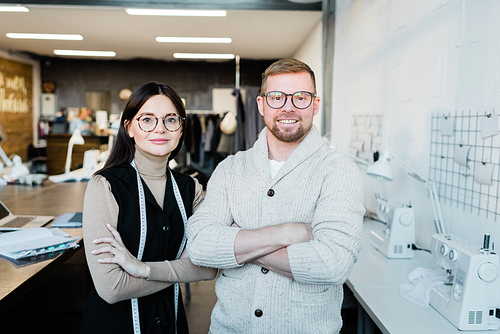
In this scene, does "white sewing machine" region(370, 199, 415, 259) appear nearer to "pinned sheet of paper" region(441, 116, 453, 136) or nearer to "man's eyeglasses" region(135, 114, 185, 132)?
"pinned sheet of paper" region(441, 116, 453, 136)

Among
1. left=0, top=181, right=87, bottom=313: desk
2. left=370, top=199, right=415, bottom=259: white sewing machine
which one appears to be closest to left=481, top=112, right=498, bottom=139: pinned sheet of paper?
left=370, top=199, right=415, bottom=259: white sewing machine

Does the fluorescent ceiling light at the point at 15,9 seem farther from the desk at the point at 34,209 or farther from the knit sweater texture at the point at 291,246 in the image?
the knit sweater texture at the point at 291,246

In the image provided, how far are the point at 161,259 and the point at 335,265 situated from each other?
26.0 inches

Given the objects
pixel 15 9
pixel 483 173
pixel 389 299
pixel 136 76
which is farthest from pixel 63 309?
pixel 136 76

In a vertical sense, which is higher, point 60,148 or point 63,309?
point 60,148

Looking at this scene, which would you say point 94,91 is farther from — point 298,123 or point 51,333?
point 298,123

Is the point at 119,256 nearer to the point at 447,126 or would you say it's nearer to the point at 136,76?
the point at 447,126

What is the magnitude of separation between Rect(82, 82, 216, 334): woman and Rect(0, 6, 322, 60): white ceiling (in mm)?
3881

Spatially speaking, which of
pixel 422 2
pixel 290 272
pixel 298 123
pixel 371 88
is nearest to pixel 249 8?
pixel 371 88

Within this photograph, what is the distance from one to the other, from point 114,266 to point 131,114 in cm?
56

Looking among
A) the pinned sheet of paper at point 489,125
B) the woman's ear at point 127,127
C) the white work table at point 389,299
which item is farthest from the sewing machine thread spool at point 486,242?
the woman's ear at point 127,127

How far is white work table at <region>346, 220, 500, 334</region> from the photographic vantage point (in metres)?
1.42

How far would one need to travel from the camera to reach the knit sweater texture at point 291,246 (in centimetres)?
117

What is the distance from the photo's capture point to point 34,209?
111 inches
